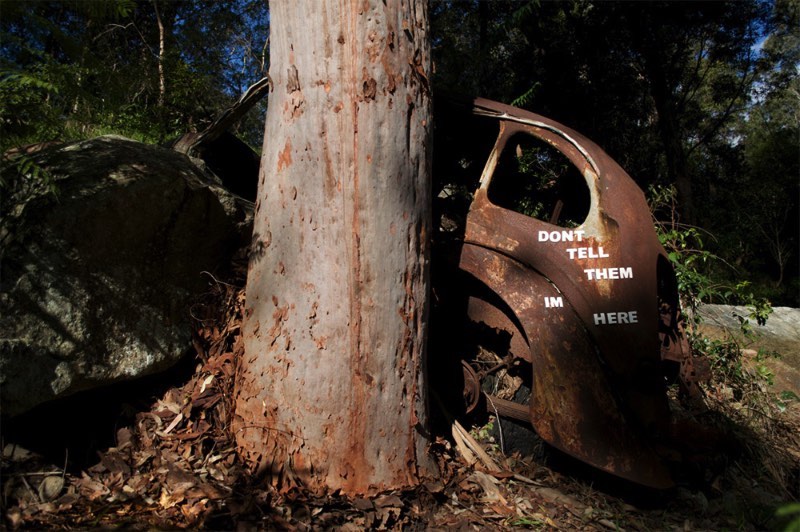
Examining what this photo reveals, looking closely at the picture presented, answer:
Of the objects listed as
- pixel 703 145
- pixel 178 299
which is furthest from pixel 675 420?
pixel 703 145

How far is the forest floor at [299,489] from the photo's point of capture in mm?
2639

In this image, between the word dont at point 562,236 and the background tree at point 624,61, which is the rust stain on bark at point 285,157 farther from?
the background tree at point 624,61

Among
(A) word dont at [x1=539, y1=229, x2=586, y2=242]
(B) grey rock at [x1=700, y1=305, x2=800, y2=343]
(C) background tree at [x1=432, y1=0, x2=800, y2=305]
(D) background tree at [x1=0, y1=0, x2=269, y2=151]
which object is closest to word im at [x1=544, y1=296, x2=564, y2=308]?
(A) word dont at [x1=539, y1=229, x2=586, y2=242]

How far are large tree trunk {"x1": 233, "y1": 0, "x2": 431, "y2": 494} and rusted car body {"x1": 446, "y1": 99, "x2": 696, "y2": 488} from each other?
807 mm

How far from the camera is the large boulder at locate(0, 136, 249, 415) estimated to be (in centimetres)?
278

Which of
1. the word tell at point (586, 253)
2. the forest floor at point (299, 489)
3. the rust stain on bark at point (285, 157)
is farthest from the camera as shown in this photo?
the word tell at point (586, 253)

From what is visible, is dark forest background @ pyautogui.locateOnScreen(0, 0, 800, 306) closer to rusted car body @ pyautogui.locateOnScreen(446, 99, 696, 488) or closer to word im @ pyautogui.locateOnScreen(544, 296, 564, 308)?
rusted car body @ pyautogui.locateOnScreen(446, 99, 696, 488)

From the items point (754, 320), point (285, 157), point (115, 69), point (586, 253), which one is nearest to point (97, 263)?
point (285, 157)

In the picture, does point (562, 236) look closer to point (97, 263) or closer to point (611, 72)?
point (97, 263)

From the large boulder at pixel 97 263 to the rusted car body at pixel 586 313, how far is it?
1787 mm

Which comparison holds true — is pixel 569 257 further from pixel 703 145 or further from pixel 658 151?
pixel 703 145

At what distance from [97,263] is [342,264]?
4.51 ft

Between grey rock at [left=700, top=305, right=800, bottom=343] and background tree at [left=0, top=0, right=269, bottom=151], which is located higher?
background tree at [left=0, top=0, right=269, bottom=151]

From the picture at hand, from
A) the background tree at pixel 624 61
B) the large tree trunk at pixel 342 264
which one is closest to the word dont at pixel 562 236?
the large tree trunk at pixel 342 264
